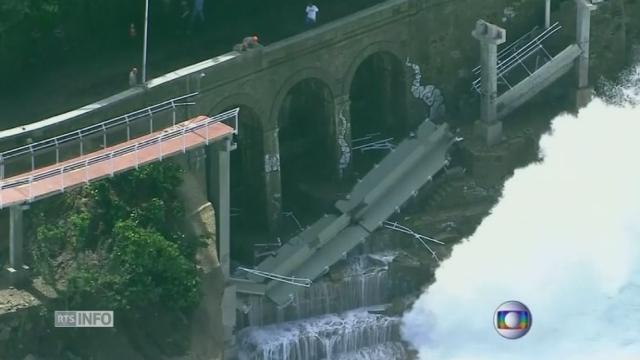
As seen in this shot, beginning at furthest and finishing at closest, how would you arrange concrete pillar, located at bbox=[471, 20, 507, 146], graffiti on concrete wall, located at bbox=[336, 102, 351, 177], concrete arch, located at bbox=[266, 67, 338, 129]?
concrete pillar, located at bbox=[471, 20, 507, 146] < graffiti on concrete wall, located at bbox=[336, 102, 351, 177] < concrete arch, located at bbox=[266, 67, 338, 129]

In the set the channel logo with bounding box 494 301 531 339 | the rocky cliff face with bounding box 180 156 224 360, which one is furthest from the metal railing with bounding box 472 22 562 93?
the rocky cliff face with bounding box 180 156 224 360

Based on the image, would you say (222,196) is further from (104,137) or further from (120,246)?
(120,246)

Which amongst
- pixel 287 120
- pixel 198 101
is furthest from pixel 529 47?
pixel 198 101

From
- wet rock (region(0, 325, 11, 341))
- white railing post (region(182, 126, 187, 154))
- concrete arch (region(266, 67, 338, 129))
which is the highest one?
concrete arch (region(266, 67, 338, 129))

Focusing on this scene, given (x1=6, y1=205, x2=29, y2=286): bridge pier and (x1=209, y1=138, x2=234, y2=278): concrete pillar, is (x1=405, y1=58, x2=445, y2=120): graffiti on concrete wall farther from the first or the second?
(x1=6, y1=205, x2=29, y2=286): bridge pier

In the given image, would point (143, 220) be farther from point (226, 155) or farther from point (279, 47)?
point (279, 47)

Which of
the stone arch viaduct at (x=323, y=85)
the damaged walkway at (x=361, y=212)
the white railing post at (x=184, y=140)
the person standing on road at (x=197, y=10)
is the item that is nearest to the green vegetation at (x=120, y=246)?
the white railing post at (x=184, y=140)
